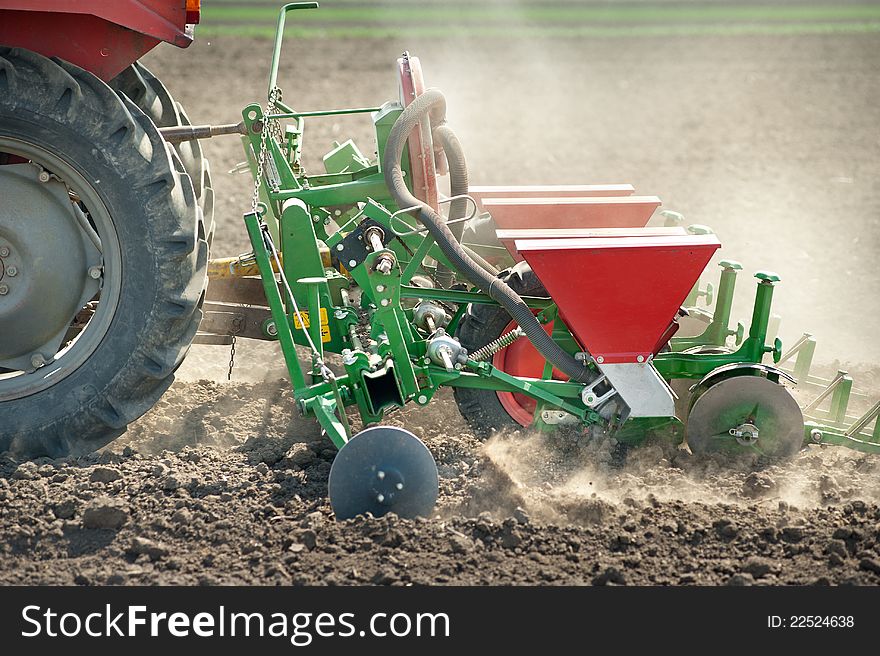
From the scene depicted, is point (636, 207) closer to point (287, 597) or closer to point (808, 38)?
point (287, 597)

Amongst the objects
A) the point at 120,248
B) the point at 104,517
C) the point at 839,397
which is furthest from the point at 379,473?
the point at 839,397

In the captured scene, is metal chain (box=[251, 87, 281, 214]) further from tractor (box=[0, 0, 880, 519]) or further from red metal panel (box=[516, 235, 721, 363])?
red metal panel (box=[516, 235, 721, 363])

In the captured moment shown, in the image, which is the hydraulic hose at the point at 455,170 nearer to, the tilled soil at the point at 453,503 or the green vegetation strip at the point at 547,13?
the tilled soil at the point at 453,503

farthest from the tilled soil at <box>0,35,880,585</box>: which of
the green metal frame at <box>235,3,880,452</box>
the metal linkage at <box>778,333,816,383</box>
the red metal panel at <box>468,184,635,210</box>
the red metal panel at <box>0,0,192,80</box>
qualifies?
the red metal panel at <box>0,0,192,80</box>

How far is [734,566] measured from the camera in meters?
3.95

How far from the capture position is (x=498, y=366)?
518cm

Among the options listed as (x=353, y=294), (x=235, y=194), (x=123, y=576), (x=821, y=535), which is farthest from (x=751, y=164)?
(x=123, y=576)

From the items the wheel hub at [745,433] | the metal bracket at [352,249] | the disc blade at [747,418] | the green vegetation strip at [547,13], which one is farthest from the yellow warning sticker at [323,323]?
the green vegetation strip at [547,13]

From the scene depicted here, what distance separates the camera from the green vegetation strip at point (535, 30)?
48.8 feet

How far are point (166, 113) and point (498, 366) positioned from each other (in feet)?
6.62

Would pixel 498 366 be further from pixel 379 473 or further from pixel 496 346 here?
pixel 379 473

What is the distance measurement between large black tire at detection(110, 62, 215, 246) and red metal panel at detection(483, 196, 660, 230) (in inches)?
54.6

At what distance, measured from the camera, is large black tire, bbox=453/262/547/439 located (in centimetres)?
508

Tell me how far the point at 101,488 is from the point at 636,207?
2731 mm
